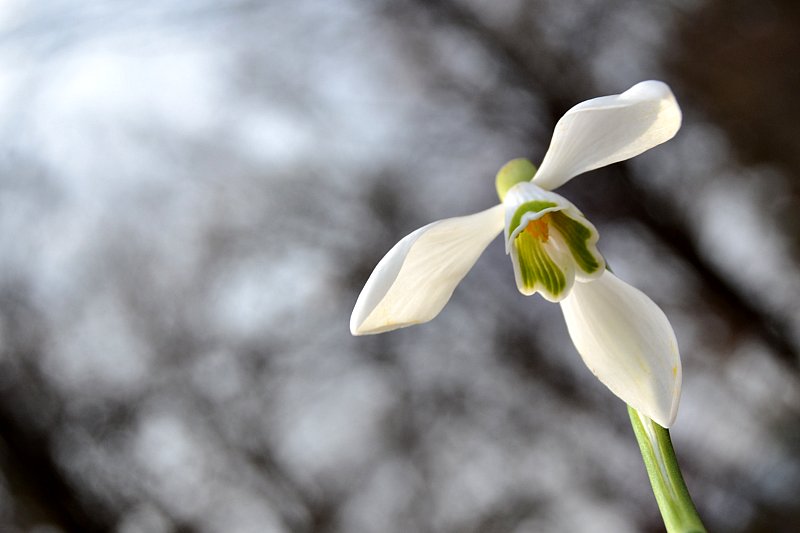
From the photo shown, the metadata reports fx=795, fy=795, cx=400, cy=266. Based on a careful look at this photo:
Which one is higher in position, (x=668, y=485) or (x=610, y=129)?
(x=610, y=129)

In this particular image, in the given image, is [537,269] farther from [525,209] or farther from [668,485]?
[668,485]

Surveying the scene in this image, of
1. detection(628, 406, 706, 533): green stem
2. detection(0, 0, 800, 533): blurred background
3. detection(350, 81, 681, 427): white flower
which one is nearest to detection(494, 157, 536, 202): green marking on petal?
detection(350, 81, 681, 427): white flower

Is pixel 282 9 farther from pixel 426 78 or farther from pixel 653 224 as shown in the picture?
pixel 653 224

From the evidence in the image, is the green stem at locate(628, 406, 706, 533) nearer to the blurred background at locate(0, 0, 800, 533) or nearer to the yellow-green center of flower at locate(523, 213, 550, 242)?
the yellow-green center of flower at locate(523, 213, 550, 242)

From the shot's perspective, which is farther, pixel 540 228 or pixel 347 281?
A: pixel 347 281

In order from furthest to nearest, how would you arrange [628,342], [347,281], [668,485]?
[347,281] < [628,342] < [668,485]

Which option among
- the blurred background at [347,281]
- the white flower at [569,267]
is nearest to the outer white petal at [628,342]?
the white flower at [569,267]

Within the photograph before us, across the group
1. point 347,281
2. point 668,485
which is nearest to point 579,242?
point 668,485

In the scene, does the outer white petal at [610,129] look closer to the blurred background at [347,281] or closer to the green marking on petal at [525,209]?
the green marking on petal at [525,209]
